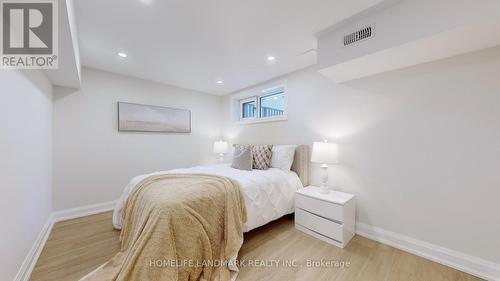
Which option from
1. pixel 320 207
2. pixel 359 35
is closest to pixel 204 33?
pixel 359 35

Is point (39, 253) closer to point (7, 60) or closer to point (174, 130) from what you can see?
point (7, 60)

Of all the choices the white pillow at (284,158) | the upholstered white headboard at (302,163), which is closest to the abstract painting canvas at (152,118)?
the white pillow at (284,158)

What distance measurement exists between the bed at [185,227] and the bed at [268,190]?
12mm

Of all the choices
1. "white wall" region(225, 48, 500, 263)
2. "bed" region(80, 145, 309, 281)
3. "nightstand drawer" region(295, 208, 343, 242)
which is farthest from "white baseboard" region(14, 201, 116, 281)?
Answer: "white wall" region(225, 48, 500, 263)

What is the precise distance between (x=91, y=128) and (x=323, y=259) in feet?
12.0

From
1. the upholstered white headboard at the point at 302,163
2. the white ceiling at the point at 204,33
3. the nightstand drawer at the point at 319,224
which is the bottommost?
the nightstand drawer at the point at 319,224

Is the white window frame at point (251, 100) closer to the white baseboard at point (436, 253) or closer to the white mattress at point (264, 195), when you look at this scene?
the white mattress at point (264, 195)

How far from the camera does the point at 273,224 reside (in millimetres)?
2504

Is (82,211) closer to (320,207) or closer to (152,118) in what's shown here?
(152,118)

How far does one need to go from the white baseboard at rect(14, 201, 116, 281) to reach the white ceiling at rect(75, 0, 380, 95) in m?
2.20

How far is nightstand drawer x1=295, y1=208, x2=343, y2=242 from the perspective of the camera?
6.49 ft

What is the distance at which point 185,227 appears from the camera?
142cm

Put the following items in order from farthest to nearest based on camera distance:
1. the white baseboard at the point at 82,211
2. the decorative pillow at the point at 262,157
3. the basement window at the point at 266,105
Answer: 1. the basement window at the point at 266,105
2. the decorative pillow at the point at 262,157
3. the white baseboard at the point at 82,211

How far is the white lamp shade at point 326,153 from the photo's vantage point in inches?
88.6
